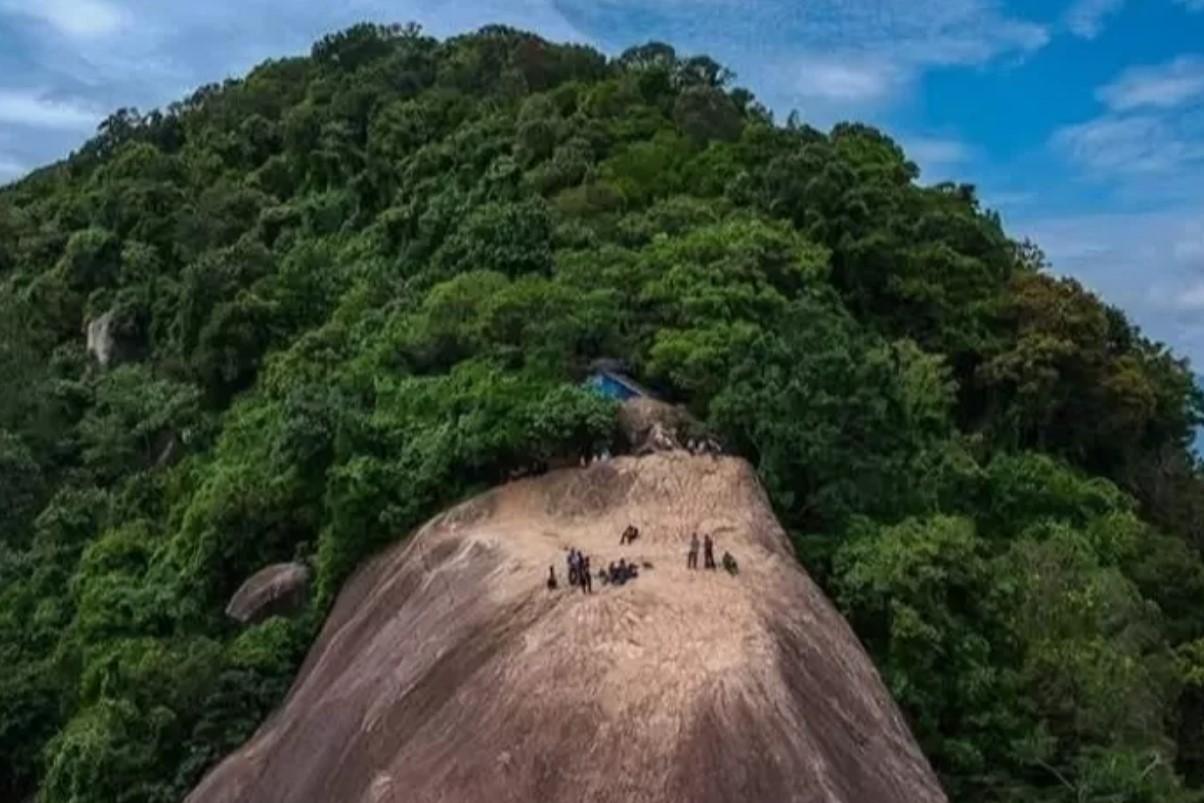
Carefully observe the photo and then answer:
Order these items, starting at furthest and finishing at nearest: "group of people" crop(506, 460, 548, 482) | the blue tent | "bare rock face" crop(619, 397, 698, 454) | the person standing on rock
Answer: the blue tent → "bare rock face" crop(619, 397, 698, 454) → "group of people" crop(506, 460, 548, 482) → the person standing on rock

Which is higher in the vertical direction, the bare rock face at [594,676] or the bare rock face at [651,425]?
the bare rock face at [651,425]

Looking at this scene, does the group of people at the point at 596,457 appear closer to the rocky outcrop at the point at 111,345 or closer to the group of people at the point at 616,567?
the group of people at the point at 616,567

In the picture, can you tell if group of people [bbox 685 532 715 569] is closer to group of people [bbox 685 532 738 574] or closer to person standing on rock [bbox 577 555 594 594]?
group of people [bbox 685 532 738 574]

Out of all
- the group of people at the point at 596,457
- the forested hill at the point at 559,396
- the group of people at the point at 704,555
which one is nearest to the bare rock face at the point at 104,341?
the forested hill at the point at 559,396

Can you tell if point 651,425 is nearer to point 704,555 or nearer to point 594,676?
point 704,555

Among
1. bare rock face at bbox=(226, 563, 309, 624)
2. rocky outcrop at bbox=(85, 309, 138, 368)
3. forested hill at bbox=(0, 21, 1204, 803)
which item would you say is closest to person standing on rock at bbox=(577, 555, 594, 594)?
forested hill at bbox=(0, 21, 1204, 803)

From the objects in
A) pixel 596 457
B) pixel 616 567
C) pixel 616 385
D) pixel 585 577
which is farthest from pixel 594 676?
pixel 616 385
